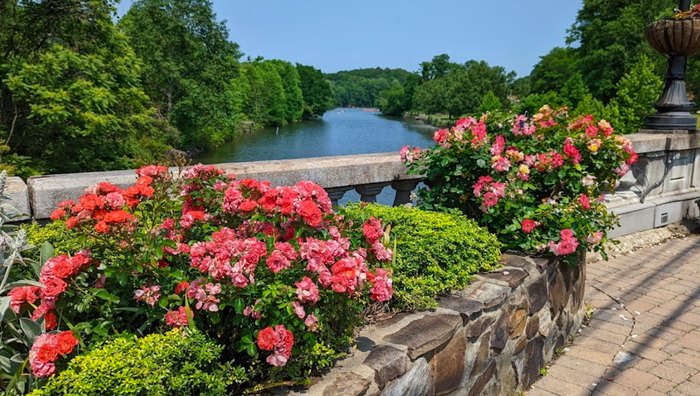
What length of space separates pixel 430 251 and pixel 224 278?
4.55 feet

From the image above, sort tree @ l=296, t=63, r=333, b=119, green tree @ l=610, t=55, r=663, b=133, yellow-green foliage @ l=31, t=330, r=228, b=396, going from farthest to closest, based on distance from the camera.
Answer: tree @ l=296, t=63, r=333, b=119
green tree @ l=610, t=55, r=663, b=133
yellow-green foliage @ l=31, t=330, r=228, b=396

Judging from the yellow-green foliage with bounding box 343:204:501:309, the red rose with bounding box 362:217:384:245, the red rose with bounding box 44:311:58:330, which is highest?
the red rose with bounding box 362:217:384:245

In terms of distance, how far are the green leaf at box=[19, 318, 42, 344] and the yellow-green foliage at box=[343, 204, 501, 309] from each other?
1.26m

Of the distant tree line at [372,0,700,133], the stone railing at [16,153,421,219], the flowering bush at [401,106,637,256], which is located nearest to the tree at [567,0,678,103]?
the distant tree line at [372,0,700,133]

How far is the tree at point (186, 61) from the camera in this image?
33.3m

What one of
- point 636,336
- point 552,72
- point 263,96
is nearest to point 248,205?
point 636,336

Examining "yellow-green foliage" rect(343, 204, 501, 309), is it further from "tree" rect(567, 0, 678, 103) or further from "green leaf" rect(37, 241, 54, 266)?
"tree" rect(567, 0, 678, 103)

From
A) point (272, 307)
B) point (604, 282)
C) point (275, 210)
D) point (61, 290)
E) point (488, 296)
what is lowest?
point (604, 282)

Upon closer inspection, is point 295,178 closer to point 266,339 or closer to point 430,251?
point 430,251

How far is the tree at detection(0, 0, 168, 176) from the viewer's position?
15.7 m

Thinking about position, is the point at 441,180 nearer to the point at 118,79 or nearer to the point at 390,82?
the point at 118,79

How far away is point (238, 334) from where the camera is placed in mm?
1931

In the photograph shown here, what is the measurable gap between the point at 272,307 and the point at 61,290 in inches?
25.5

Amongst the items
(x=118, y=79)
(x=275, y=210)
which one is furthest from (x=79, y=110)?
(x=275, y=210)
